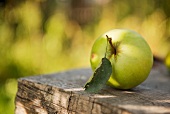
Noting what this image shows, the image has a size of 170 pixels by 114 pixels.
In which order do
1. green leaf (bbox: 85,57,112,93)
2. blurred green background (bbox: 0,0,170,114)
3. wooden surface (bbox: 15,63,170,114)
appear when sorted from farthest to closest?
blurred green background (bbox: 0,0,170,114) → green leaf (bbox: 85,57,112,93) → wooden surface (bbox: 15,63,170,114)

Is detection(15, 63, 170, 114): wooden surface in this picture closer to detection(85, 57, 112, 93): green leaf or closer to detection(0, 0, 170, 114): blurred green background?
detection(85, 57, 112, 93): green leaf

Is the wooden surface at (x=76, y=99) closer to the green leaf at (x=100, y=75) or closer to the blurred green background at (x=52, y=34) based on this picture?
the green leaf at (x=100, y=75)

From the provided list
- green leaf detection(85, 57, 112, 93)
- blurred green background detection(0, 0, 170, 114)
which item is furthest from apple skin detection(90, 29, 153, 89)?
blurred green background detection(0, 0, 170, 114)

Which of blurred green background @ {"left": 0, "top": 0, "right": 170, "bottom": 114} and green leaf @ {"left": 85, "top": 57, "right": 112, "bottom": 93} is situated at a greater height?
blurred green background @ {"left": 0, "top": 0, "right": 170, "bottom": 114}

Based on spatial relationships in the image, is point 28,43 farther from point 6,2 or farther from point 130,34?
point 130,34

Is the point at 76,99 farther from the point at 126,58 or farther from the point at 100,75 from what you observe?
the point at 126,58

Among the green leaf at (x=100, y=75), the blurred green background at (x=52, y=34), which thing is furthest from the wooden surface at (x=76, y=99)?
the blurred green background at (x=52, y=34)

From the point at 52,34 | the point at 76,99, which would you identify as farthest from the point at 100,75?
the point at 52,34
